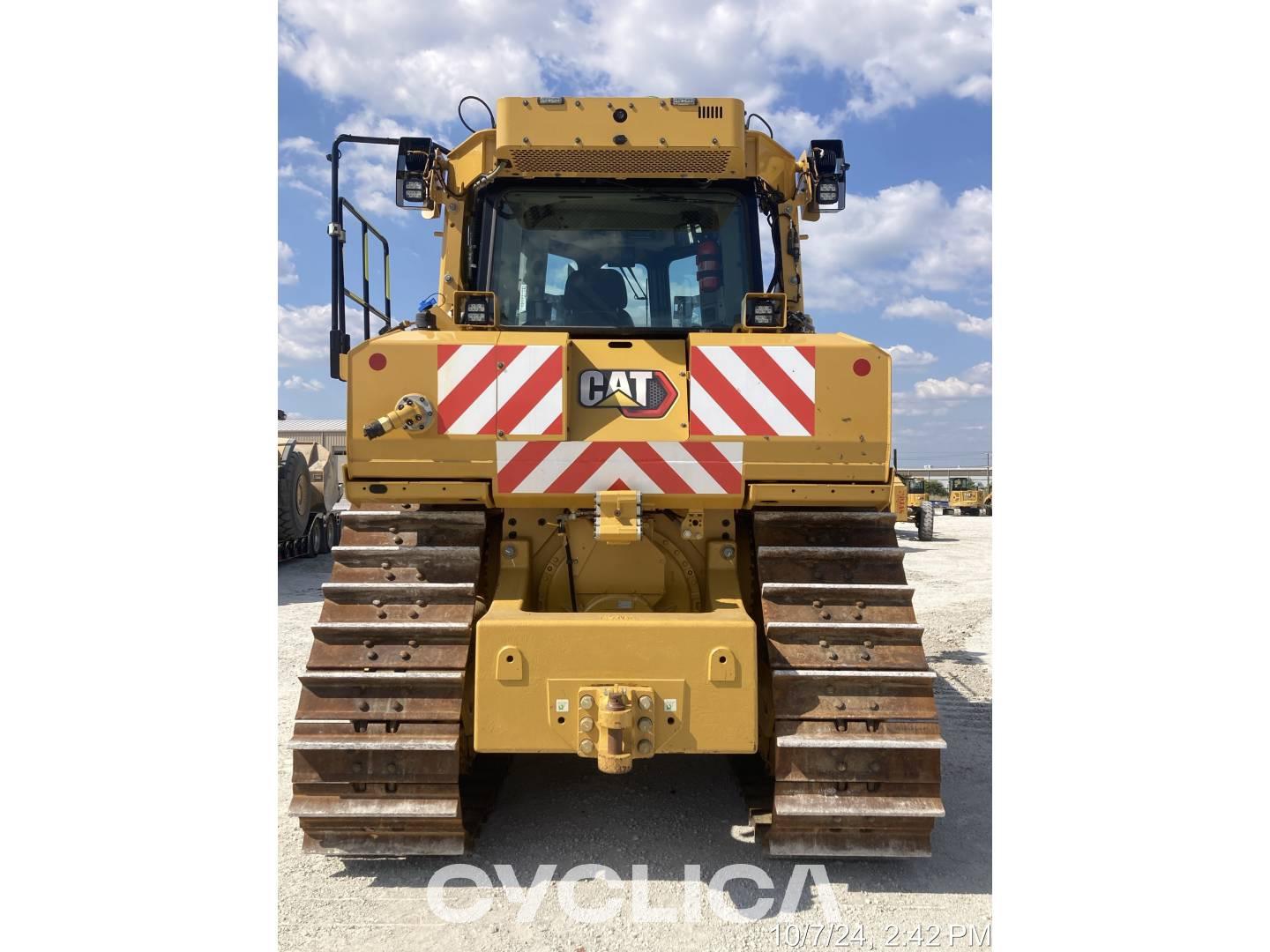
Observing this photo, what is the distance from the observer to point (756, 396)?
135 inches

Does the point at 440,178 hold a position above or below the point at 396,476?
above

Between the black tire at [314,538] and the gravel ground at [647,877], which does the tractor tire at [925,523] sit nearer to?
the black tire at [314,538]

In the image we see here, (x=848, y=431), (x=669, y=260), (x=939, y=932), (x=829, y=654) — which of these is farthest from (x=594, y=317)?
(x=939, y=932)

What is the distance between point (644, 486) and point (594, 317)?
3.83 feet

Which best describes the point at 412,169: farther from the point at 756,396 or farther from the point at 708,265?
the point at 756,396

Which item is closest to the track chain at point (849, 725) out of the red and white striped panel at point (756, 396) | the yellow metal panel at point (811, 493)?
the yellow metal panel at point (811, 493)

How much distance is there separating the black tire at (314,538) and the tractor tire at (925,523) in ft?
46.4

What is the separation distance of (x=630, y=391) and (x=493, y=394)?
62cm

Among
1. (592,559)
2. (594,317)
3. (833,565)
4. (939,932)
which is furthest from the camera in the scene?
(594,317)

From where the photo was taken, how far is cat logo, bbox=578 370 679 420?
356 cm

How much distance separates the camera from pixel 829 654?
3.34 m

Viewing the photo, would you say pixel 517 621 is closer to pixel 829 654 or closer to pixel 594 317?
pixel 829 654

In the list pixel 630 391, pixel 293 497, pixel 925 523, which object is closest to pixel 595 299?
pixel 630 391

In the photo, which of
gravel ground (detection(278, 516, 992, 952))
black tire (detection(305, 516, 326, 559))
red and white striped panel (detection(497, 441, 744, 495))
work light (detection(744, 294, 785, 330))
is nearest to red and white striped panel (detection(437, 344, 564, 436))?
red and white striped panel (detection(497, 441, 744, 495))
